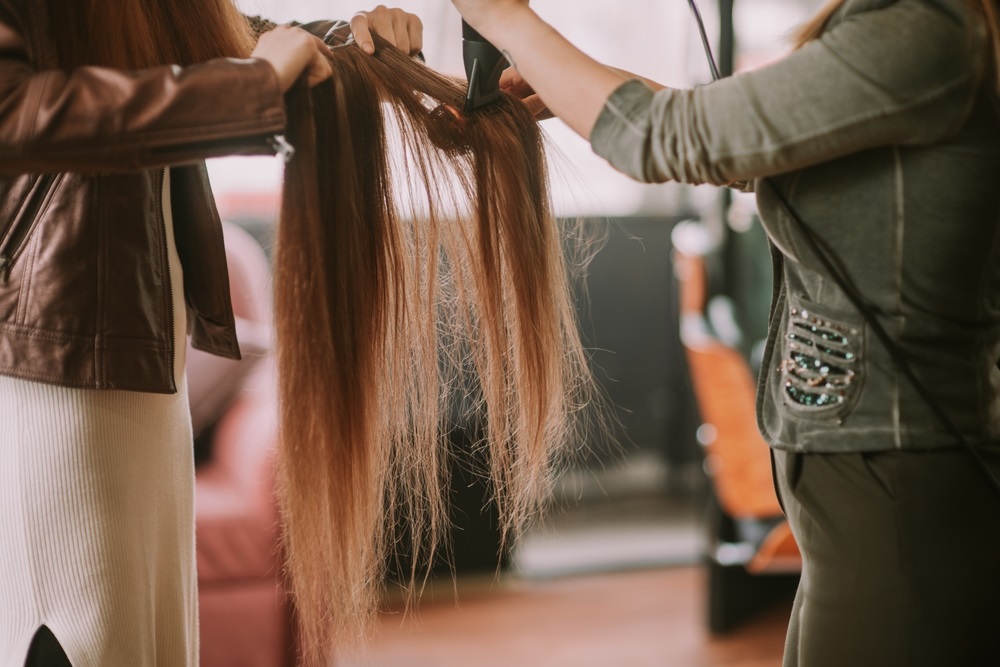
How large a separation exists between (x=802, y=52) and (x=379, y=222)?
0.49 metres

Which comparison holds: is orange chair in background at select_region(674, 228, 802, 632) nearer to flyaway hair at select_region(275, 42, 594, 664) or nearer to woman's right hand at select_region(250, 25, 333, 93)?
flyaway hair at select_region(275, 42, 594, 664)

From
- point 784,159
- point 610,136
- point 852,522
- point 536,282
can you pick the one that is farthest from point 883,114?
point 536,282

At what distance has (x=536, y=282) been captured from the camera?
1.15 metres

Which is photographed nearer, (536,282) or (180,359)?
(180,359)

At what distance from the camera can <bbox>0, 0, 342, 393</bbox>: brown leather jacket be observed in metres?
0.77

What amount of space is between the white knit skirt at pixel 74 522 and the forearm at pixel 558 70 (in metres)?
0.50

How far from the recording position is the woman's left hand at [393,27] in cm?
109

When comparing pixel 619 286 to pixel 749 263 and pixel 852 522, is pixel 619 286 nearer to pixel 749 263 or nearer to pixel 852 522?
pixel 749 263

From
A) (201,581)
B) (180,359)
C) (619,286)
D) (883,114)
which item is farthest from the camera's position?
(619,286)

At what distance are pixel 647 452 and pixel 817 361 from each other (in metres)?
2.58

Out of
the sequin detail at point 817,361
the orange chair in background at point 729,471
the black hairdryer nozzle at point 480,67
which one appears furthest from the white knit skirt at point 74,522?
the orange chair in background at point 729,471

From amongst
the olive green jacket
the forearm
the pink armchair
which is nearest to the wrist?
the forearm

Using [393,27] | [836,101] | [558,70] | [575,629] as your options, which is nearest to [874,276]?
[836,101]

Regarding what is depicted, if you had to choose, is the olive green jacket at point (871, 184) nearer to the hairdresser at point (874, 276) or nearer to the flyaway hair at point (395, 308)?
the hairdresser at point (874, 276)
